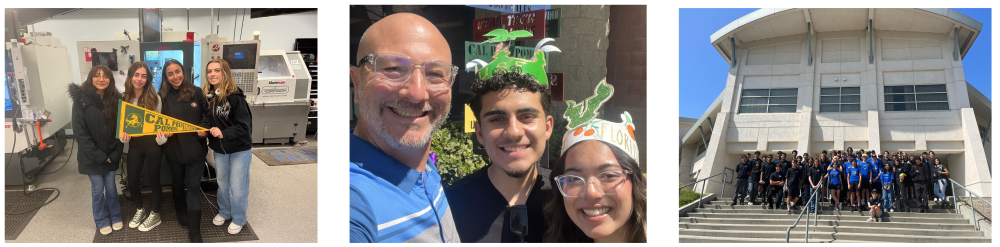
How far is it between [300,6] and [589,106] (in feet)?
7.67

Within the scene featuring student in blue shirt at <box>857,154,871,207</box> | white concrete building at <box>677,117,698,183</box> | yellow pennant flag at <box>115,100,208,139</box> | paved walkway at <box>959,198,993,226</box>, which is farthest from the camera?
student in blue shirt at <box>857,154,871,207</box>

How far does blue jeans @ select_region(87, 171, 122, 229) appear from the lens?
4512 millimetres

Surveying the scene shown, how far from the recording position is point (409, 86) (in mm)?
4191

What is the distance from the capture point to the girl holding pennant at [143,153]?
14.2 feet

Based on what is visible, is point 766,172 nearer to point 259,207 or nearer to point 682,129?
point 682,129

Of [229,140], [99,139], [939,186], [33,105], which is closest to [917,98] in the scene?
[939,186]

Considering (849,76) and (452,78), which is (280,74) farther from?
(849,76)

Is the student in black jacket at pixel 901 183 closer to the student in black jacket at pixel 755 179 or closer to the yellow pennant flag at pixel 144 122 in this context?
the student in black jacket at pixel 755 179

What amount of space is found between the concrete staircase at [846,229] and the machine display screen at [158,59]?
14.1 feet

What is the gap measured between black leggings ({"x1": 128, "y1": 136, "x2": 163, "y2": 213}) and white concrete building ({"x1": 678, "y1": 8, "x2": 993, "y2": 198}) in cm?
425

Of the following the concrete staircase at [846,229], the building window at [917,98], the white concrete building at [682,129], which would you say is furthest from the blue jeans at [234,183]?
the building window at [917,98]

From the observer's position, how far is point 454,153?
446cm

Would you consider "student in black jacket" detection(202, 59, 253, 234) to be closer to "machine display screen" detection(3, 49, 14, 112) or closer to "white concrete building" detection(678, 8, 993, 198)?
"machine display screen" detection(3, 49, 14, 112)

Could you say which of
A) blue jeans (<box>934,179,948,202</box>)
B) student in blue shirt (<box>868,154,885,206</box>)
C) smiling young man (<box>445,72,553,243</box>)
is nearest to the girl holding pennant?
smiling young man (<box>445,72,553,243</box>)
